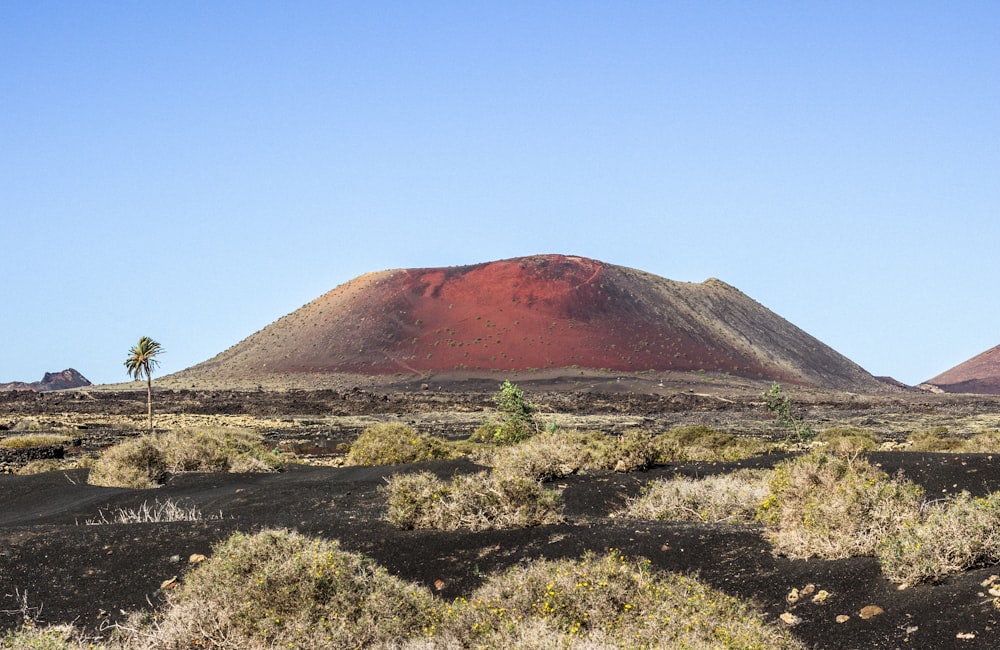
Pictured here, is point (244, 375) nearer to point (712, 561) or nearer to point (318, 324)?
point (318, 324)

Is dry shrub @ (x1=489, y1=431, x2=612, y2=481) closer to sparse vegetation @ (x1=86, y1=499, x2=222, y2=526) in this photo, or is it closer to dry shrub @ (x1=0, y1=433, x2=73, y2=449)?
sparse vegetation @ (x1=86, y1=499, x2=222, y2=526)

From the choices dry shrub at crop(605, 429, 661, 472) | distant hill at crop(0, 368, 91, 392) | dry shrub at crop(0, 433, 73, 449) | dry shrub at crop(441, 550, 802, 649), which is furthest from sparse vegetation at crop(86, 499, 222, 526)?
distant hill at crop(0, 368, 91, 392)

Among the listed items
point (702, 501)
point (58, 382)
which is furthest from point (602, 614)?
point (58, 382)

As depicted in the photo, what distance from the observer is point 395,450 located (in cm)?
2611

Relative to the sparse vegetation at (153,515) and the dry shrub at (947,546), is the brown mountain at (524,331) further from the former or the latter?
the dry shrub at (947,546)

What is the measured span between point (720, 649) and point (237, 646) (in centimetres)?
398

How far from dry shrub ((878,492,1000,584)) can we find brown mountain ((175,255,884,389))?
10174 cm

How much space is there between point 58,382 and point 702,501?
192 m

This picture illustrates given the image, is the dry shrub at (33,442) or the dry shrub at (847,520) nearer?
the dry shrub at (847,520)

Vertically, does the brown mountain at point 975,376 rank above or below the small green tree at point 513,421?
below

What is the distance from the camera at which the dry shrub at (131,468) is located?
2211 centimetres

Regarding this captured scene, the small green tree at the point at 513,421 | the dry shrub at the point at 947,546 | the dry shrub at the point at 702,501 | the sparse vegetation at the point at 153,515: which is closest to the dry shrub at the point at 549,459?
the dry shrub at the point at 702,501

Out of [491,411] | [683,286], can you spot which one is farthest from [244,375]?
[683,286]

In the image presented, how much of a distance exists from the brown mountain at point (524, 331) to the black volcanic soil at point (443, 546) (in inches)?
3573
